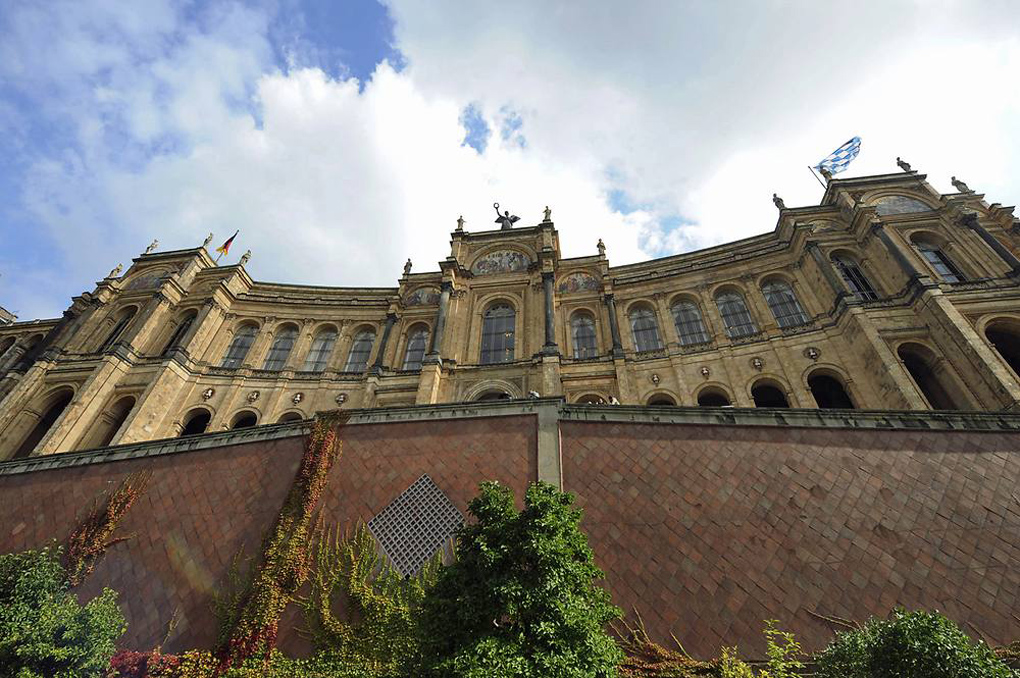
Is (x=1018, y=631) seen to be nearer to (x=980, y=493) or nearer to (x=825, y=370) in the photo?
(x=980, y=493)

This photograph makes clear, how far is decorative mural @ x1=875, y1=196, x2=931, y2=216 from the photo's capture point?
23578mm

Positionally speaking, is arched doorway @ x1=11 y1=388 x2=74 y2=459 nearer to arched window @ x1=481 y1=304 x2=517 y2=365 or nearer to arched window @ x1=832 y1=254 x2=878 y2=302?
arched window @ x1=481 y1=304 x2=517 y2=365

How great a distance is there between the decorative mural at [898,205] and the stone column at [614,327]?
1519cm

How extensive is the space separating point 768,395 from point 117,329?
3791 cm

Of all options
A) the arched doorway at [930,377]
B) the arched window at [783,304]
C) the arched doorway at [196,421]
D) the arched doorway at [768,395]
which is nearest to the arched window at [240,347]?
the arched doorway at [196,421]

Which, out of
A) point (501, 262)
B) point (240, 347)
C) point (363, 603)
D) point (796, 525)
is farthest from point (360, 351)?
point (796, 525)

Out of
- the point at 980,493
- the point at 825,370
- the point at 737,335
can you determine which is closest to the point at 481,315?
the point at 737,335

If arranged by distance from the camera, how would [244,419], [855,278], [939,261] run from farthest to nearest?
[244,419] → [855,278] → [939,261]

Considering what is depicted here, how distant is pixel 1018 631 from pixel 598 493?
726 centimetres

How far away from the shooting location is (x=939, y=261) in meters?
21.6

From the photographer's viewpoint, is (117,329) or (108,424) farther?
(117,329)

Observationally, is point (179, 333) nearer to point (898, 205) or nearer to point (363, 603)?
point (363, 603)

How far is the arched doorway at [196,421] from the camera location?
77.0ft

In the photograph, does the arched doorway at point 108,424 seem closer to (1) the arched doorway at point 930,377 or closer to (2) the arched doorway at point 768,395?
(2) the arched doorway at point 768,395
